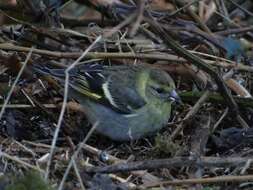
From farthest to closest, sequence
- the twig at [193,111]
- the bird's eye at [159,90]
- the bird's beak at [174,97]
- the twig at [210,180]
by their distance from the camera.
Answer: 1. the bird's eye at [159,90]
2. the bird's beak at [174,97]
3. the twig at [193,111]
4. the twig at [210,180]

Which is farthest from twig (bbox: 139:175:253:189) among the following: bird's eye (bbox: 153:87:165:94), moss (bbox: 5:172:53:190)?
bird's eye (bbox: 153:87:165:94)

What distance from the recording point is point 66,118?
201 inches

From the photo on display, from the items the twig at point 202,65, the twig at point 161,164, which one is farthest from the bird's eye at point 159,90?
the twig at point 161,164

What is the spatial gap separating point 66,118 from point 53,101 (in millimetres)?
159

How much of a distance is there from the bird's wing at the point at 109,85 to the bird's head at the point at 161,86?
0.35 feet

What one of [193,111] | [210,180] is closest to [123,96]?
[193,111]

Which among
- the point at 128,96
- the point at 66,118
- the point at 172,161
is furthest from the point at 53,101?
the point at 172,161

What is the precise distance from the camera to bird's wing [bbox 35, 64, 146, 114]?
5.10 meters

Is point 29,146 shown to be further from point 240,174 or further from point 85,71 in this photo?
point 240,174

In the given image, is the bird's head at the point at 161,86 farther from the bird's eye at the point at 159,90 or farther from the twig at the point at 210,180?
the twig at the point at 210,180

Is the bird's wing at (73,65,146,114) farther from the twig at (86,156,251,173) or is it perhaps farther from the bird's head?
the twig at (86,156,251,173)

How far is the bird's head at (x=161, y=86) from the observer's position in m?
5.13

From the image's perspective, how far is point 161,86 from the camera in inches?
205

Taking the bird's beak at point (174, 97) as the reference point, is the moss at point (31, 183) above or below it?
above
